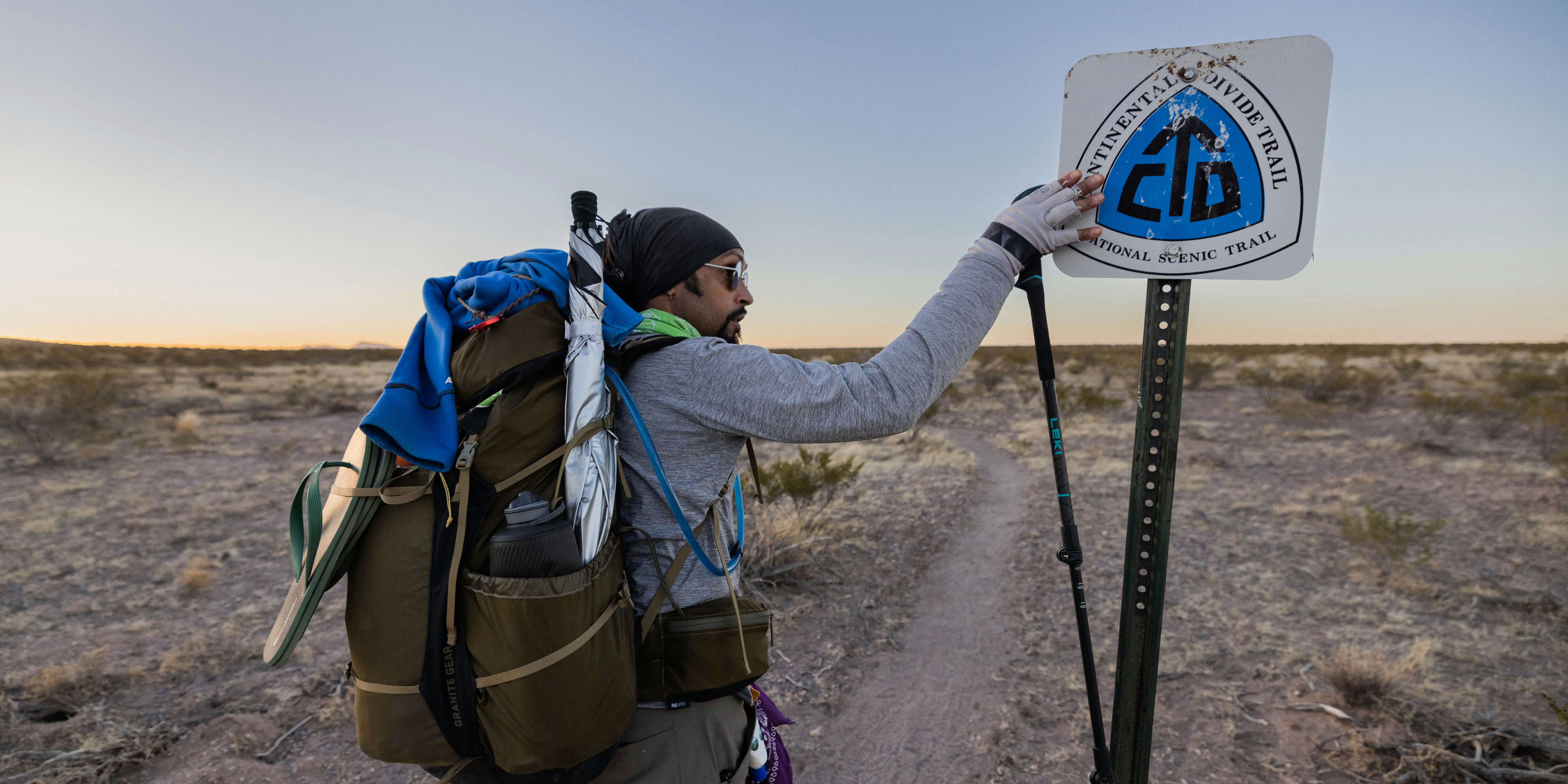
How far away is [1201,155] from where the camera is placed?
1539 millimetres

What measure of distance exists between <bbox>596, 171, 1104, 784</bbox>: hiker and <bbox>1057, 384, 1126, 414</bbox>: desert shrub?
1253 cm

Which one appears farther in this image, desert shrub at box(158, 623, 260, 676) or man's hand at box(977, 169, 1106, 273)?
desert shrub at box(158, 623, 260, 676)

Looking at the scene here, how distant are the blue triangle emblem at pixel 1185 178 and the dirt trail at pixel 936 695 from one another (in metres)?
2.47

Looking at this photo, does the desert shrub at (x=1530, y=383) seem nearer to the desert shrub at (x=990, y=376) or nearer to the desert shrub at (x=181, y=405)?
the desert shrub at (x=990, y=376)

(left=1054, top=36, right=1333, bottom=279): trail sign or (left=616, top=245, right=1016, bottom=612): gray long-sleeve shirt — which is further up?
(left=1054, top=36, right=1333, bottom=279): trail sign

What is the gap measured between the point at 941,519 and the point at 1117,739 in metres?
4.80

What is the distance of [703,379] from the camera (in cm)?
127

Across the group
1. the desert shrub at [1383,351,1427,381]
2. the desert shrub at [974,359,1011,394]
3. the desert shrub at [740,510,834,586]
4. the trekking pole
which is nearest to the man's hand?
the trekking pole

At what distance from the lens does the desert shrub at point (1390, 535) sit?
490 cm

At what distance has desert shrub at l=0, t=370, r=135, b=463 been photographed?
997 centimetres

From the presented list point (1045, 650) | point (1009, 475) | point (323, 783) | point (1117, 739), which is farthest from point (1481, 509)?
point (323, 783)

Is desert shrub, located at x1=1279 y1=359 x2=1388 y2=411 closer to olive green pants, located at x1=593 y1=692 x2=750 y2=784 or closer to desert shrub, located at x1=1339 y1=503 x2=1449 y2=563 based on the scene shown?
desert shrub, located at x1=1339 y1=503 x2=1449 y2=563

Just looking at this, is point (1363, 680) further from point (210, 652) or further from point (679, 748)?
point (210, 652)

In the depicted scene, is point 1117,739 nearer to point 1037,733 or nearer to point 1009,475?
point 1037,733
